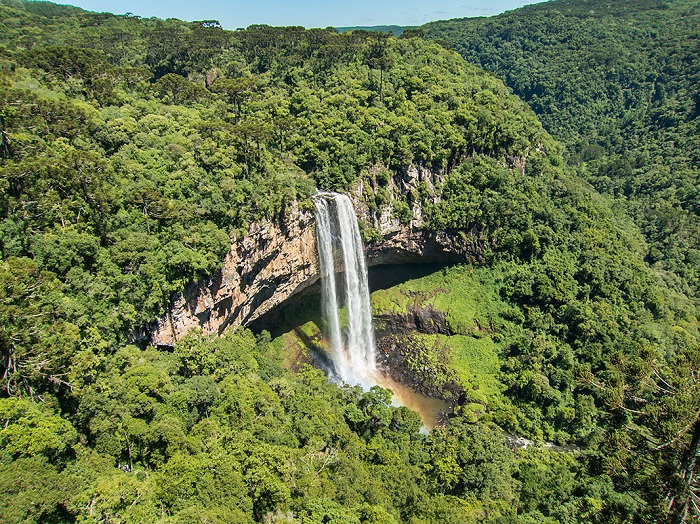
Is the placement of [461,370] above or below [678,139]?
below

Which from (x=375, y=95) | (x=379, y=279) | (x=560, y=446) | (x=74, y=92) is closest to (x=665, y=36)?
(x=375, y=95)

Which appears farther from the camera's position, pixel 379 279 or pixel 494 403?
pixel 379 279

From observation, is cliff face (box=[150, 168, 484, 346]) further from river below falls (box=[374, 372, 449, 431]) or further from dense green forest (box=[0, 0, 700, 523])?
river below falls (box=[374, 372, 449, 431])

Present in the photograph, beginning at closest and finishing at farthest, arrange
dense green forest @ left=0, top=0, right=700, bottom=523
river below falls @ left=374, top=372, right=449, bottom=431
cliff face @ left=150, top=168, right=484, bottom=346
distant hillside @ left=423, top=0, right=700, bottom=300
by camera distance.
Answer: dense green forest @ left=0, top=0, right=700, bottom=523 < cliff face @ left=150, top=168, right=484, bottom=346 < river below falls @ left=374, top=372, right=449, bottom=431 < distant hillside @ left=423, top=0, right=700, bottom=300

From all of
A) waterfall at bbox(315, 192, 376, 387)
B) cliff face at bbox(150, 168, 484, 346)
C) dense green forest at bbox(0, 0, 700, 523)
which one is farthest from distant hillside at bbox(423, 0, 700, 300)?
waterfall at bbox(315, 192, 376, 387)

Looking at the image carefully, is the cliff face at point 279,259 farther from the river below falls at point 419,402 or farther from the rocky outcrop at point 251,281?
the river below falls at point 419,402

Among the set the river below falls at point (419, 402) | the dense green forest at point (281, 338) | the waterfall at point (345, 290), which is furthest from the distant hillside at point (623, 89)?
the waterfall at point (345, 290)

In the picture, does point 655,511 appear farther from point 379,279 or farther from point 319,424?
point 379,279
